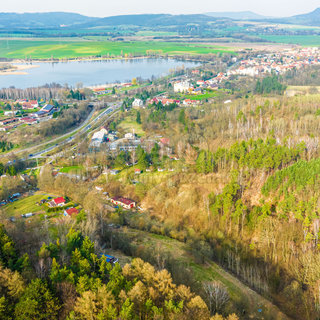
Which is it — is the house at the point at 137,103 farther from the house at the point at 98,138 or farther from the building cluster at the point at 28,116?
the house at the point at 98,138

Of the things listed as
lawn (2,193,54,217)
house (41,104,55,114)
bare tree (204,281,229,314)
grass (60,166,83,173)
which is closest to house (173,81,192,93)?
house (41,104,55,114)

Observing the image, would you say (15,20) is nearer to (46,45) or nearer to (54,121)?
(46,45)

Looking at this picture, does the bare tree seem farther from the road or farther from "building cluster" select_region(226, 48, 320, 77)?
"building cluster" select_region(226, 48, 320, 77)

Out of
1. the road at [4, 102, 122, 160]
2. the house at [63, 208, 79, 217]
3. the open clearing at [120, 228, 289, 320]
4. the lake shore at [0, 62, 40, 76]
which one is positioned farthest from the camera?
the lake shore at [0, 62, 40, 76]

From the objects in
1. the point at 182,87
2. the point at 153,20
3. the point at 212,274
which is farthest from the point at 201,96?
the point at 153,20

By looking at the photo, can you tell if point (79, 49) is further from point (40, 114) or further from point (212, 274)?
point (212, 274)

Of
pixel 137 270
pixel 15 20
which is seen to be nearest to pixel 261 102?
pixel 137 270
